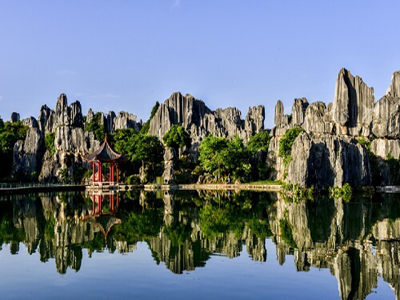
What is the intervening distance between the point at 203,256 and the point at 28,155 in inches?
2016

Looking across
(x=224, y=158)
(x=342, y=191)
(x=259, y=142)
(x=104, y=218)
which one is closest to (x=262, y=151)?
(x=259, y=142)

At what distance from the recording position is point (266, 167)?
2231 inches

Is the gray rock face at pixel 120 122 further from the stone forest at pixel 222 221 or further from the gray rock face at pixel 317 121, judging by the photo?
the gray rock face at pixel 317 121

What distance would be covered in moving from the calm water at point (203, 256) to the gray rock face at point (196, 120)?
228 feet

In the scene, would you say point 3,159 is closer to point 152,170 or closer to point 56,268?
point 152,170

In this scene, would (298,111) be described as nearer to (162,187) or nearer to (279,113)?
(279,113)

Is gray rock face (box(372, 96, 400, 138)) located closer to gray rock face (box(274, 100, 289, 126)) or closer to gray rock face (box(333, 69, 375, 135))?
gray rock face (box(333, 69, 375, 135))

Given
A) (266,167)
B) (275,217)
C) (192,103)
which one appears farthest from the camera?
(192,103)

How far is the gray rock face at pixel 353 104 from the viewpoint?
52.8m

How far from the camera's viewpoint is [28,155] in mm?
59906

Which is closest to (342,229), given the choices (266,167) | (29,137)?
(266,167)

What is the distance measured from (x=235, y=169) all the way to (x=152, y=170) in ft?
36.0

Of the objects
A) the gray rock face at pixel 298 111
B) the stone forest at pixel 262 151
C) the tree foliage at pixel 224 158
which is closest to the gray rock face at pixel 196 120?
the gray rock face at pixel 298 111

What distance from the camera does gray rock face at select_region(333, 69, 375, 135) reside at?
52.8 meters
